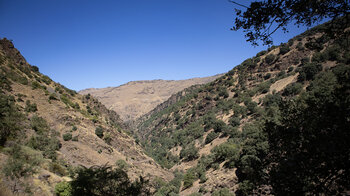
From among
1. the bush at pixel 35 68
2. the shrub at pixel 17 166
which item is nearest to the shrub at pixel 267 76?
the shrub at pixel 17 166

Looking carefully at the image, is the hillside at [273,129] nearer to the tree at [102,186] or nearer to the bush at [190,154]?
the bush at [190,154]

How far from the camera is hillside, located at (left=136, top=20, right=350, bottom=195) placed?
14.5ft

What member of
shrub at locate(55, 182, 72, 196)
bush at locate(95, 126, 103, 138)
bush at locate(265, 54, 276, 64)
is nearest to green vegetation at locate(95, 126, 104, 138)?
bush at locate(95, 126, 103, 138)

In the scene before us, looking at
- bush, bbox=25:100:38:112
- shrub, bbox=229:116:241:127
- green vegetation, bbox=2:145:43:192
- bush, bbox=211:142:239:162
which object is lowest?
bush, bbox=211:142:239:162

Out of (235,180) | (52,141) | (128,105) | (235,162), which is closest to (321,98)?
(235,180)

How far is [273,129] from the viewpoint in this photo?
592cm

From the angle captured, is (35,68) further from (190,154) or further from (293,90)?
(293,90)

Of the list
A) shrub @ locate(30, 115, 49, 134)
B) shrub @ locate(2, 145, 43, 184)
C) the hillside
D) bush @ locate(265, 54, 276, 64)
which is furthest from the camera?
bush @ locate(265, 54, 276, 64)

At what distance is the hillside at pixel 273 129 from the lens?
14.5 ft

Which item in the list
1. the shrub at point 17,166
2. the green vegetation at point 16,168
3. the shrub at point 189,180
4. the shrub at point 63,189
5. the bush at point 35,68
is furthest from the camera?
the bush at point 35,68

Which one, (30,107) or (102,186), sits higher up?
(30,107)

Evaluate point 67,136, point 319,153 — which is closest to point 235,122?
point 67,136

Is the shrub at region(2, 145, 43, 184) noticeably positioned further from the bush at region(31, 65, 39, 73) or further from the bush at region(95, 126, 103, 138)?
the bush at region(31, 65, 39, 73)

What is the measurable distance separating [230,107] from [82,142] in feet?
133
